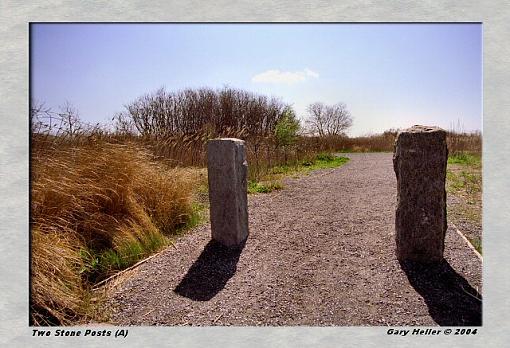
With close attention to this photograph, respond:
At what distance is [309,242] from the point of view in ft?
12.2

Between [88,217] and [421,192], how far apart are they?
2.64m

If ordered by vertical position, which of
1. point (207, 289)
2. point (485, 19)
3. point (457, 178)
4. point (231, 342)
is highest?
point (485, 19)

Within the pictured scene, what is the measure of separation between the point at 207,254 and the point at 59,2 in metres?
2.10

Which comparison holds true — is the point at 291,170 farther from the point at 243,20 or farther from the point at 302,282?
the point at 243,20

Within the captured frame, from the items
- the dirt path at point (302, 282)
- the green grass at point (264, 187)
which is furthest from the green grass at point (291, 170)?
the dirt path at point (302, 282)

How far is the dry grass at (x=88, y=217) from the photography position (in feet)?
8.74

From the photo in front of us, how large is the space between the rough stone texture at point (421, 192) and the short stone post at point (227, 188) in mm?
1247

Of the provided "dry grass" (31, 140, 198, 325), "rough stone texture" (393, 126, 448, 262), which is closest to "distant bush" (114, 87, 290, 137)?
"dry grass" (31, 140, 198, 325)

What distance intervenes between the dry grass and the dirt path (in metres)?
0.26

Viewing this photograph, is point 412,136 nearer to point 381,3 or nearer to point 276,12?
point 381,3

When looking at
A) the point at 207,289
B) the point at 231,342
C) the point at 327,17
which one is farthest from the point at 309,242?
the point at 327,17

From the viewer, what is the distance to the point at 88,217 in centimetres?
353

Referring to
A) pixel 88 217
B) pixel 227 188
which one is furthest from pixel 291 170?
pixel 88 217

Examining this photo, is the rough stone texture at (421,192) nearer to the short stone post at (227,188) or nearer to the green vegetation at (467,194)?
the green vegetation at (467,194)
